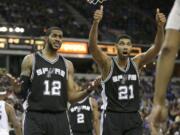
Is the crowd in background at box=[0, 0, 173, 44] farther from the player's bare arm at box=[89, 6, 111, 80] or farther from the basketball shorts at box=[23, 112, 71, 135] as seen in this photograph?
the basketball shorts at box=[23, 112, 71, 135]

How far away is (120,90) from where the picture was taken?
8609 mm

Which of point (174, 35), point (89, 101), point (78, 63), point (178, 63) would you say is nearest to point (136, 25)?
point (178, 63)

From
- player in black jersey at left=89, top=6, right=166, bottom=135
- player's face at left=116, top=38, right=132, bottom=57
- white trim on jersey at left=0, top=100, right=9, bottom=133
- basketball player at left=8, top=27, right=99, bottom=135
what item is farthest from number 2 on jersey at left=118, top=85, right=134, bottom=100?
white trim on jersey at left=0, top=100, right=9, bottom=133

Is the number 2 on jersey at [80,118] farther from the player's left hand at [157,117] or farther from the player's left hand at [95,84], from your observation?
the player's left hand at [157,117]

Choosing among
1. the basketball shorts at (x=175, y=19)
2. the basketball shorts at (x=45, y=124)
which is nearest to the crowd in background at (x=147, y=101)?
the basketball shorts at (x=45, y=124)

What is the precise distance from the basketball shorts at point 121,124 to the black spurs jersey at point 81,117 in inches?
159

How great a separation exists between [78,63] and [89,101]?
20.3m

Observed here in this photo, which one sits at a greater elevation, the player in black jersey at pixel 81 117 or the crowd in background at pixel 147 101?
the player in black jersey at pixel 81 117

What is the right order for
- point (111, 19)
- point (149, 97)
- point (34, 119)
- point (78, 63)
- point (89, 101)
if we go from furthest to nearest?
point (111, 19) < point (78, 63) < point (149, 97) < point (89, 101) < point (34, 119)

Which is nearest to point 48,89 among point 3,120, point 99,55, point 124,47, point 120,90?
point 99,55

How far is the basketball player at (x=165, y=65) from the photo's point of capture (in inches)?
140

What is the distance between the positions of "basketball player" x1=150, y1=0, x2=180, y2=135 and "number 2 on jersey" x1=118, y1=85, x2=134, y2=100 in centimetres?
491

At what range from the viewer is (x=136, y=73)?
8.82m

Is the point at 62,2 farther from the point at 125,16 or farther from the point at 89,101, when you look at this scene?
the point at 89,101
